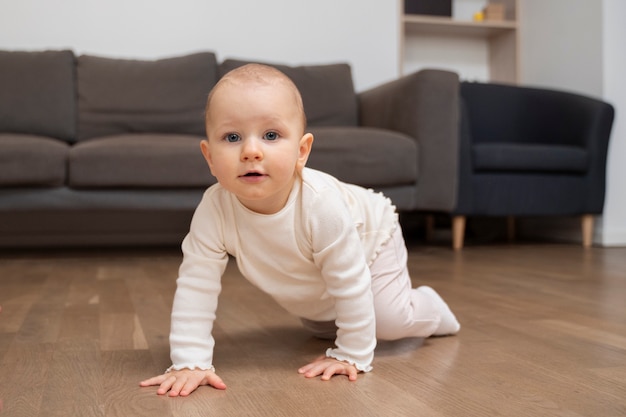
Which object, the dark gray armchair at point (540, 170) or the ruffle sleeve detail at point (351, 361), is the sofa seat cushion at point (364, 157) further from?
the ruffle sleeve detail at point (351, 361)

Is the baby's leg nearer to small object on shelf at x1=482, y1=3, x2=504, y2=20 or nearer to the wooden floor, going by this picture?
the wooden floor

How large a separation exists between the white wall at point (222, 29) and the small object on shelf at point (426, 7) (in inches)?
7.4

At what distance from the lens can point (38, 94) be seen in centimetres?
304

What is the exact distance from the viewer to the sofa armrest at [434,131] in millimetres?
2734

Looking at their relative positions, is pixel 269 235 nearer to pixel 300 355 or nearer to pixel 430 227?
pixel 300 355

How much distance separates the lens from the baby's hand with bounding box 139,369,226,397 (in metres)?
0.90

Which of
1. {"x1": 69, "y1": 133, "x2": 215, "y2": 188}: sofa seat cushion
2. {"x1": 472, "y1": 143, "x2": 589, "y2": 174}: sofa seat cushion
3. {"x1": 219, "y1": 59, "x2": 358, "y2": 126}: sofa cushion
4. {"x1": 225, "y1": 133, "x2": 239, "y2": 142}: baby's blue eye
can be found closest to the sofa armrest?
{"x1": 472, "y1": 143, "x2": 589, "y2": 174}: sofa seat cushion

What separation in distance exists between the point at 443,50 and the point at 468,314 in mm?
2933

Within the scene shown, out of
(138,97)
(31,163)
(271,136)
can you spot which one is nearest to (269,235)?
(271,136)

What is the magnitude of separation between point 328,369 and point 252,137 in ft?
1.11

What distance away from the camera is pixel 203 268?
1006 millimetres

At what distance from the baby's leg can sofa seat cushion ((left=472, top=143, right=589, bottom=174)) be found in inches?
73.0

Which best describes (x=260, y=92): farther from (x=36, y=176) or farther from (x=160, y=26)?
(x=160, y=26)

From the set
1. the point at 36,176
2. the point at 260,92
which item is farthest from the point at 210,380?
the point at 36,176
